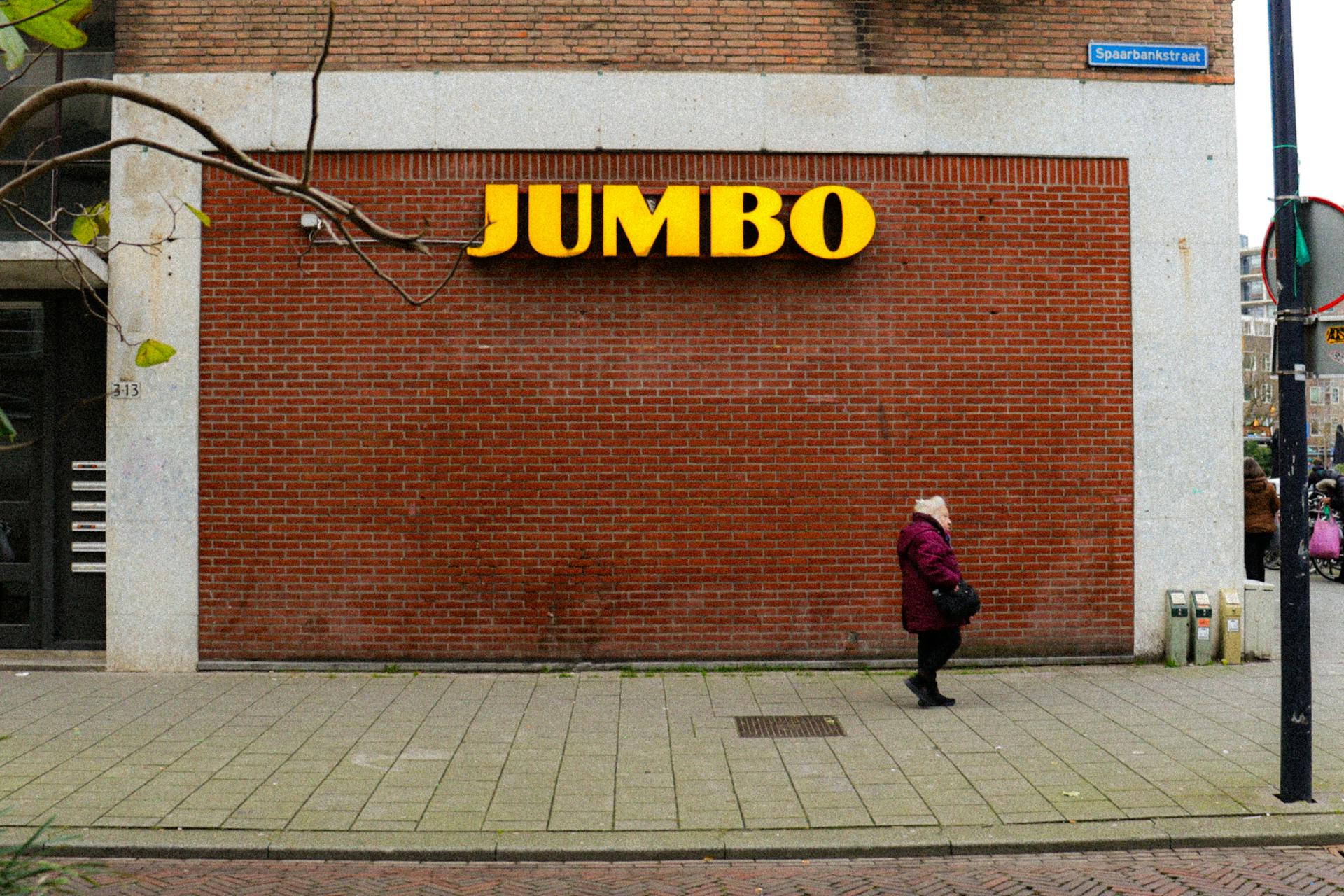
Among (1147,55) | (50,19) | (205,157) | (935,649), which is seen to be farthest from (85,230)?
(1147,55)

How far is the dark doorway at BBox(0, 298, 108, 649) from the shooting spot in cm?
1022

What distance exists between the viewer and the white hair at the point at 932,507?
8.41m

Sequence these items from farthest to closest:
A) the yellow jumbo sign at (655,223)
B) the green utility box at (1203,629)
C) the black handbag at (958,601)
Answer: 1. the green utility box at (1203,629)
2. the yellow jumbo sign at (655,223)
3. the black handbag at (958,601)

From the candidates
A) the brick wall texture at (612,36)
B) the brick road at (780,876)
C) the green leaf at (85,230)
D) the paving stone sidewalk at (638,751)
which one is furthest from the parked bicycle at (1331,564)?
the green leaf at (85,230)

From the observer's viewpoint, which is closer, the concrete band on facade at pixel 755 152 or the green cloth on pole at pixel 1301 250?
the green cloth on pole at pixel 1301 250

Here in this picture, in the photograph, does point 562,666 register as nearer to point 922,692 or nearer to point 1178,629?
point 922,692

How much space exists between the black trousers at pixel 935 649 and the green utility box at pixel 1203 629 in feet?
9.46

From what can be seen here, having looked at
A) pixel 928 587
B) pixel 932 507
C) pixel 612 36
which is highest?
pixel 612 36

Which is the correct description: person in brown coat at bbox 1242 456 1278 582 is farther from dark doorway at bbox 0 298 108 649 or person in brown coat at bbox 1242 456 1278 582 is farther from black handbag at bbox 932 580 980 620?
dark doorway at bbox 0 298 108 649

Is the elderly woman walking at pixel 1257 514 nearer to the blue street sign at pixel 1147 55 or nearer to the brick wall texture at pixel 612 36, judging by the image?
the blue street sign at pixel 1147 55

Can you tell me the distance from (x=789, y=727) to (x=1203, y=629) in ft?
14.4

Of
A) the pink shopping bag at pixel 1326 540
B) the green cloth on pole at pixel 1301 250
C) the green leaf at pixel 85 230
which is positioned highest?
the green cloth on pole at pixel 1301 250

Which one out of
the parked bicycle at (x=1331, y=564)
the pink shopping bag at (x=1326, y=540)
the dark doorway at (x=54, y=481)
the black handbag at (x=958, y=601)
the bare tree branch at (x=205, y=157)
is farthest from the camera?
the parked bicycle at (x=1331, y=564)

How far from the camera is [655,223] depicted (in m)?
9.61
